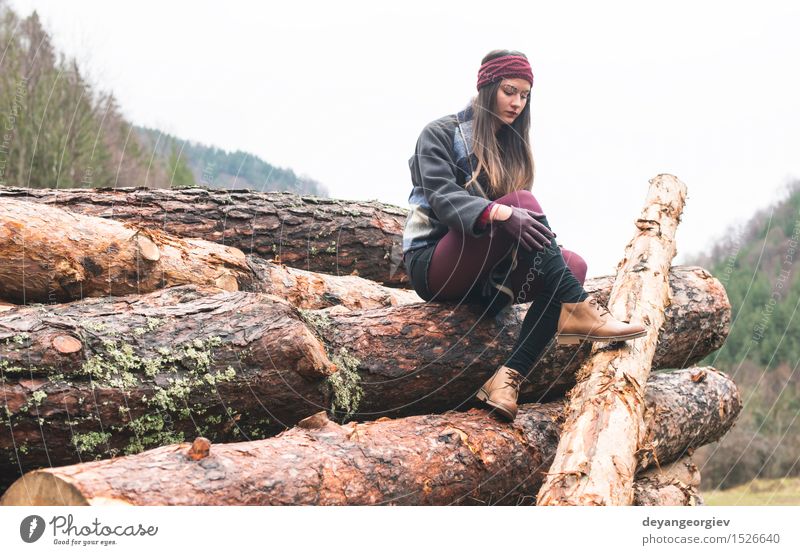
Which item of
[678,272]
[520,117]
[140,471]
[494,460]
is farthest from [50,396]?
[678,272]

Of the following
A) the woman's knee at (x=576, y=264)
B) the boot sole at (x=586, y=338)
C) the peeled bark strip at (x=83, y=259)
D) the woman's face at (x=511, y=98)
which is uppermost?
the woman's face at (x=511, y=98)

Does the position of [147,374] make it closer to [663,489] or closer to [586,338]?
[586,338]

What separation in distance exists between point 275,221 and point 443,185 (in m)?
1.86

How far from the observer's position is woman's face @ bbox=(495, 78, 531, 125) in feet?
11.6

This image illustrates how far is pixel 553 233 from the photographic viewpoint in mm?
3375

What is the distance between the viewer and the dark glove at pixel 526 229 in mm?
3238

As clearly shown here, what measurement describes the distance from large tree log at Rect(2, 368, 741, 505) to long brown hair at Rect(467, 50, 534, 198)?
1.12 metres

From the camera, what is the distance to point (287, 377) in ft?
10.4

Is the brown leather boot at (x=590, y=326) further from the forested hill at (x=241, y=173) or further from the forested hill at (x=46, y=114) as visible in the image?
the forested hill at (x=46, y=114)

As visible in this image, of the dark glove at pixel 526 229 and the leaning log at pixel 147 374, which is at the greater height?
the dark glove at pixel 526 229

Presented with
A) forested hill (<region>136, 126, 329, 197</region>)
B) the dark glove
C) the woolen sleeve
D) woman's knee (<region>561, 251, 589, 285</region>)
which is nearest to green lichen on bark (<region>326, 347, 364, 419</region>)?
the woolen sleeve

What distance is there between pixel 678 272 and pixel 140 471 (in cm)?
333

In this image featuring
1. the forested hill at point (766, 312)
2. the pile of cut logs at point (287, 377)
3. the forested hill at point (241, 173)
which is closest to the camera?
the pile of cut logs at point (287, 377)

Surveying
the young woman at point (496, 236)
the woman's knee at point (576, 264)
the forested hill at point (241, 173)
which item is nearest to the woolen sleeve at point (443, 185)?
the young woman at point (496, 236)
